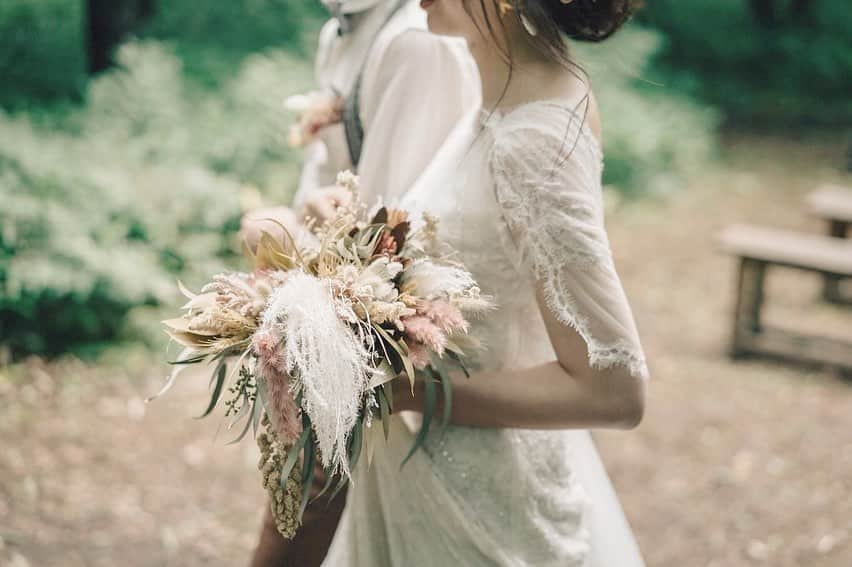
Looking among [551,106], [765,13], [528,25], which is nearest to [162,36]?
[528,25]

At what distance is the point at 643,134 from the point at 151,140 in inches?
193

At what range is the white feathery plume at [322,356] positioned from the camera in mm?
1517

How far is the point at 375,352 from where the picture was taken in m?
1.58

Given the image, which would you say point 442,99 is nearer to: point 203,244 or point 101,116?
point 203,244

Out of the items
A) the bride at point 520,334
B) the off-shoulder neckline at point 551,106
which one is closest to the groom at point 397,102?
the bride at point 520,334

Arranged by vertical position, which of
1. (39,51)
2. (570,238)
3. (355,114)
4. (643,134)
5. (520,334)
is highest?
(355,114)

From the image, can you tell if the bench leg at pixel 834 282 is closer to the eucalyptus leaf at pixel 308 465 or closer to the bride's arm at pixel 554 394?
the bride's arm at pixel 554 394

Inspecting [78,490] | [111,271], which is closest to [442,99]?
[78,490]

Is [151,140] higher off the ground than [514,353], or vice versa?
[514,353]

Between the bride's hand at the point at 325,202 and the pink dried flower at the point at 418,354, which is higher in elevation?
the bride's hand at the point at 325,202

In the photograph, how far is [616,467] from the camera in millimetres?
4930

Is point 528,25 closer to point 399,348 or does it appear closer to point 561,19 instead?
point 561,19

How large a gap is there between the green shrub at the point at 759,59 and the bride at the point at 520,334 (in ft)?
35.3

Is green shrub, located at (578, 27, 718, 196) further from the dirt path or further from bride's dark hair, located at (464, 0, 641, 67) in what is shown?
bride's dark hair, located at (464, 0, 641, 67)
